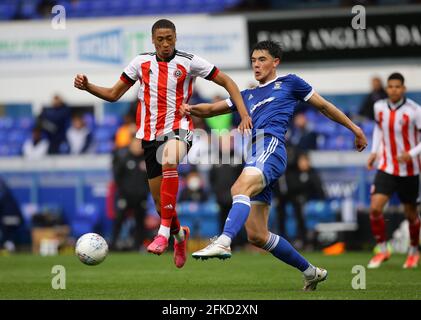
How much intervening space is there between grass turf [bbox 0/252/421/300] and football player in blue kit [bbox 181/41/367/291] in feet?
1.49

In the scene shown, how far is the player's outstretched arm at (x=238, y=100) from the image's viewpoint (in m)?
8.97

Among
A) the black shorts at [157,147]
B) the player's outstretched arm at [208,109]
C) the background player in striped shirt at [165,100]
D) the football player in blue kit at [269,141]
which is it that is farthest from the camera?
the black shorts at [157,147]

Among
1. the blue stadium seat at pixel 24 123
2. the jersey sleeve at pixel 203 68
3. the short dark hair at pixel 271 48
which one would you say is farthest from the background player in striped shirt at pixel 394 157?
the blue stadium seat at pixel 24 123

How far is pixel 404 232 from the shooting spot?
55.7ft

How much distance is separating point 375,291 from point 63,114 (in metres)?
13.6

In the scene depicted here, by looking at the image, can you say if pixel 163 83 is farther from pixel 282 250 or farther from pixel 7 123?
pixel 7 123

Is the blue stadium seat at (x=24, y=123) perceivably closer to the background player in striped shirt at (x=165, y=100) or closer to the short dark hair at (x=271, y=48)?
the background player in striped shirt at (x=165, y=100)

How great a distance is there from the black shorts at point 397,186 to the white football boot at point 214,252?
5316 millimetres

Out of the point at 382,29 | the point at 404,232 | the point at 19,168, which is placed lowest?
the point at 404,232

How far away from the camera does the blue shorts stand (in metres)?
8.91

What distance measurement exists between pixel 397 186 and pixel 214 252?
18.6 ft

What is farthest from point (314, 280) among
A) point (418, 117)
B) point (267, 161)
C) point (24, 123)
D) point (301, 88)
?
point (24, 123)
